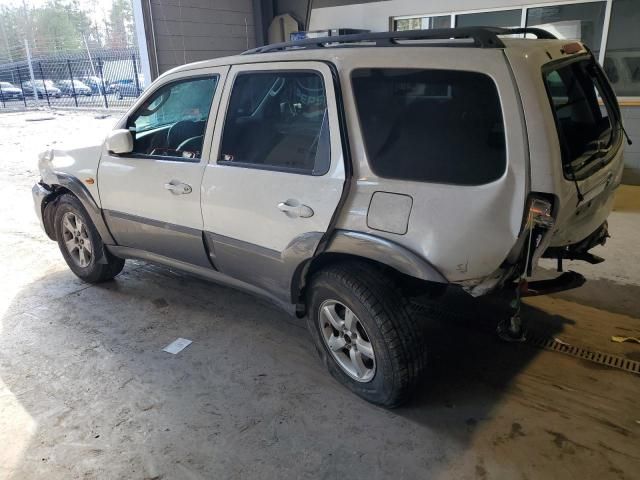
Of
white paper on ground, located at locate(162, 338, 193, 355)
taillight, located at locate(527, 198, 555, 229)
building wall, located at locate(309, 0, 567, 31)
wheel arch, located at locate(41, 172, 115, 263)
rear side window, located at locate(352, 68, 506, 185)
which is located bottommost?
white paper on ground, located at locate(162, 338, 193, 355)

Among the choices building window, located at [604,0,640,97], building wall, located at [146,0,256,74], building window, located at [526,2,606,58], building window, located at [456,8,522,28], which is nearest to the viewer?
building window, located at [604,0,640,97]

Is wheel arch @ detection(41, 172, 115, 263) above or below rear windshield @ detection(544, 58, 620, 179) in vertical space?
below

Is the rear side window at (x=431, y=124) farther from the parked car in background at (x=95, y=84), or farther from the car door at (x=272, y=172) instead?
the parked car in background at (x=95, y=84)

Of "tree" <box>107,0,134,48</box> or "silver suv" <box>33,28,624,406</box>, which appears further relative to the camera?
"tree" <box>107,0,134,48</box>

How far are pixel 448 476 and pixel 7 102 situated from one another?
26625mm

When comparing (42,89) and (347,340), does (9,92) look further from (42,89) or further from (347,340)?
(347,340)

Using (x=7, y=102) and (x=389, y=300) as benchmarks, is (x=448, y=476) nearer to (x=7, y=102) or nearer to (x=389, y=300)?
(x=389, y=300)

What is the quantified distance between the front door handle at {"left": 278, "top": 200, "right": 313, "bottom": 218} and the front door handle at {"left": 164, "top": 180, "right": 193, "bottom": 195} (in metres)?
0.78

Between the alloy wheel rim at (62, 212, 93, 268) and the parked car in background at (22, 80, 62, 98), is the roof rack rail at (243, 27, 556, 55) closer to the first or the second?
the alloy wheel rim at (62, 212, 93, 268)

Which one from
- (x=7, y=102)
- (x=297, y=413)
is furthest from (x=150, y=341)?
(x=7, y=102)

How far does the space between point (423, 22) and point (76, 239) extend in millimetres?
6503

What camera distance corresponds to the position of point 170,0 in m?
8.16

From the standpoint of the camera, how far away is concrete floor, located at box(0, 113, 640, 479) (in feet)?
7.47

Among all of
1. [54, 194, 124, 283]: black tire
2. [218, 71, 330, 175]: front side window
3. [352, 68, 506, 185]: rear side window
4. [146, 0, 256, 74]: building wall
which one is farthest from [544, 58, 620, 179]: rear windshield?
[146, 0, 256, 74]: building wall
